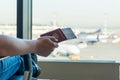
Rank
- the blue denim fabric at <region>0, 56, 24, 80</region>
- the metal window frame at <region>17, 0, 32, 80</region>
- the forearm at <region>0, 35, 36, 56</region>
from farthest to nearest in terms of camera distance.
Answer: the metal window frame at <region>17, 0, 32, 80</region>
the blue denim fabric at <region>0, 56, 24, 80</region>
the forearm at <region>0, 35, 36, 56</region>

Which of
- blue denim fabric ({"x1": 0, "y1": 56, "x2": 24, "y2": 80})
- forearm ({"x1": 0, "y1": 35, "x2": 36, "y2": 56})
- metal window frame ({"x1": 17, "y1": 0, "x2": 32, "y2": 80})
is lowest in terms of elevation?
blue denim fabric ({"x1": 0, "y1": 56, "x2": 24, "y2": 80})

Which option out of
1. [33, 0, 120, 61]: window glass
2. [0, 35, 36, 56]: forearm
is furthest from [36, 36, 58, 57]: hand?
[33, 0, 120, 61]: window glass

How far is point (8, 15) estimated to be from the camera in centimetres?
297

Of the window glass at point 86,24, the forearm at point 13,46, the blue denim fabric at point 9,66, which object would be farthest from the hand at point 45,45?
the window glass at point 86,24

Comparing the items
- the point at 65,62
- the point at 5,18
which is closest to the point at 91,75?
the point at 65,62

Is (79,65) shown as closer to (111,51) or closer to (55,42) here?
(111,51)

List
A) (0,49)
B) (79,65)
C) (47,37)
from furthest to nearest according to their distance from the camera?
(79,65) → (47,37) → (0,49)

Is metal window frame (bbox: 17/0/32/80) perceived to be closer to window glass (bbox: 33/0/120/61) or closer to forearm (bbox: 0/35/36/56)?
window glass (bbox: 33/0/120/61)

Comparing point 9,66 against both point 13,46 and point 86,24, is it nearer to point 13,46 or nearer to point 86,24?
point 13,46

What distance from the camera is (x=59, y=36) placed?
3.03ft

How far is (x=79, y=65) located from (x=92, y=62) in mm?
172

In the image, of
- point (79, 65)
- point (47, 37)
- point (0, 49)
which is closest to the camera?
point (0, 49)

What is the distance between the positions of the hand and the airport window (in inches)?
81.2

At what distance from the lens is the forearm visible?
2.44 ft
